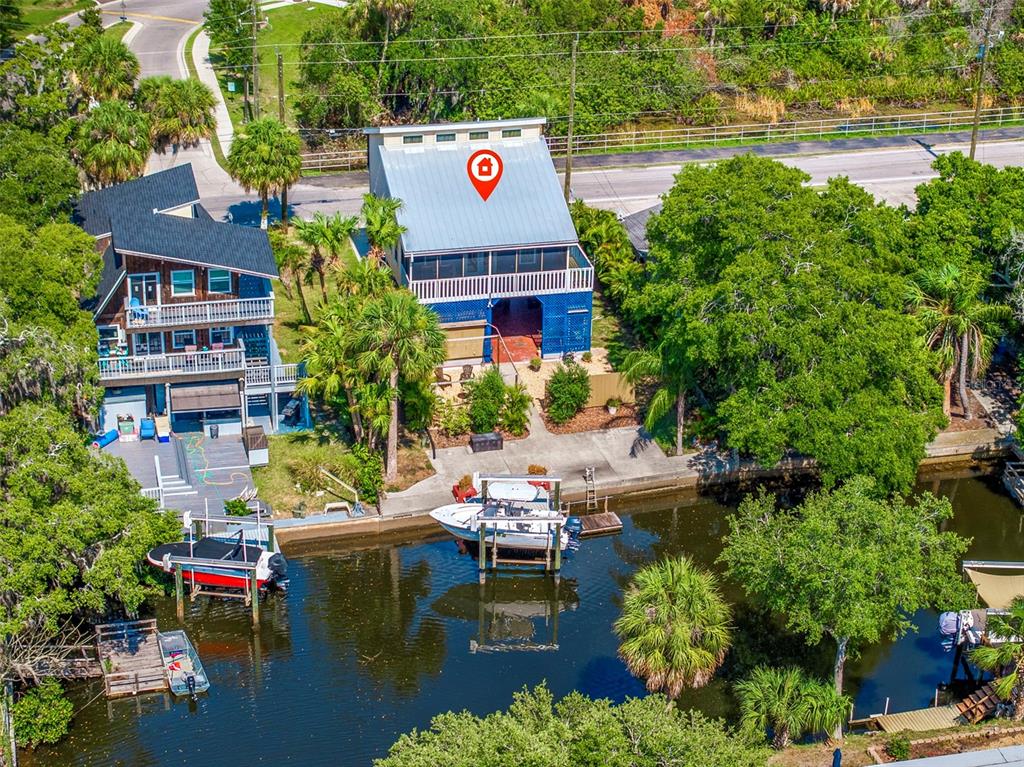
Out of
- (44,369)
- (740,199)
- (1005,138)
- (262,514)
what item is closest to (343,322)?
(262,514)

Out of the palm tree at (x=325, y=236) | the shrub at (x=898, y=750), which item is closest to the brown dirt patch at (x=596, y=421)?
the palm tree at (x=325, y=236)

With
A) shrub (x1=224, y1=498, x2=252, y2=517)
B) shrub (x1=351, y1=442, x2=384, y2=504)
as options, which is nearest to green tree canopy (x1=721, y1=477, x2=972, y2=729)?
shrub (x1=351, y1=442, x2=384, y2=504)

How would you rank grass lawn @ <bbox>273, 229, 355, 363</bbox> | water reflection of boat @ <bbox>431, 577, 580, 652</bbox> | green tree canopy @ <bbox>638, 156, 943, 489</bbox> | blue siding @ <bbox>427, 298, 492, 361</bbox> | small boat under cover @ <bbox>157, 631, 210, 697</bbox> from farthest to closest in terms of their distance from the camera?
grass lawn @ <bbox>273, 229, 355, 363</bbox> < blue siding @ <bbox>427, 298, 492, 361</bbox> < green tree canopy @ <bbox>638, 156, 943, 489</bbox> < water reflection of boat @ <bbox>431, 577, 580, 652</bbox> < small boat under cover @ <bbox>157, 631, 210, 697</bbox>

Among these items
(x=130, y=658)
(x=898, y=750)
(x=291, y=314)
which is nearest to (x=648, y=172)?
(x=291, y=314)

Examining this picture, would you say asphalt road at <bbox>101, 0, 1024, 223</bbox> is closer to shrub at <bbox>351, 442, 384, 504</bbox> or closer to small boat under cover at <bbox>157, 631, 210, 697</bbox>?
shrub at <bbox>351, 442, 384, 504</bbox>

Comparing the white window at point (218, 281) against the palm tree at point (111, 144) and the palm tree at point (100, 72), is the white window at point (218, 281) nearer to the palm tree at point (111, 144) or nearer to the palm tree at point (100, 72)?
the palm tree at point (111, 144)
